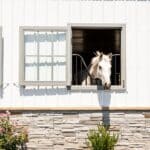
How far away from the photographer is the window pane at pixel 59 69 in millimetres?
12766

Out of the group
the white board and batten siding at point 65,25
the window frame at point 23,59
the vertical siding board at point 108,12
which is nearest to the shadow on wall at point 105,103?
the white board and batten siding at point 65,25

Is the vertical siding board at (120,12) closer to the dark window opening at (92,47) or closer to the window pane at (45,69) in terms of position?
the dark window opening at (92,47)

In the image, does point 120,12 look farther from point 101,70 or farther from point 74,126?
point 74,126

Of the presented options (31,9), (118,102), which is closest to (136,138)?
(118,102)

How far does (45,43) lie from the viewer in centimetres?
1279

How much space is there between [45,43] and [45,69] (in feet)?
1.70

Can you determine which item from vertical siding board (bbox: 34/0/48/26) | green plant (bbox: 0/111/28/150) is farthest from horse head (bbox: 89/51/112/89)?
green plant (bbox: 0/111/28/150)

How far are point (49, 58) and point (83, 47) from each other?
116 inches

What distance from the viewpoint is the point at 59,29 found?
12750mm

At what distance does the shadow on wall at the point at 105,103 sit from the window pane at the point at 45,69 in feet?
3.63

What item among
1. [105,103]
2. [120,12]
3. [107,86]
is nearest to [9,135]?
[105,103]

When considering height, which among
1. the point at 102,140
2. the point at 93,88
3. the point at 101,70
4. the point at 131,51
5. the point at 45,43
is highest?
the point at 45,43

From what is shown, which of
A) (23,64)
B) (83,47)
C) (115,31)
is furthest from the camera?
(83,47)

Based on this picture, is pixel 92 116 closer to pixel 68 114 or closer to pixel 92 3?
pixel 68 114
